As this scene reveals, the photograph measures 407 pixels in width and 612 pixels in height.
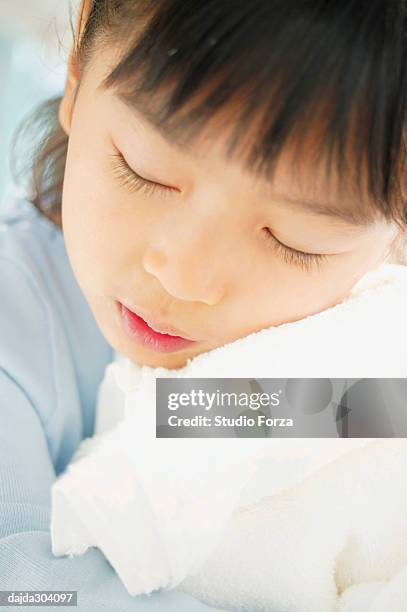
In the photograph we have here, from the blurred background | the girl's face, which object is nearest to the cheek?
the girl's face

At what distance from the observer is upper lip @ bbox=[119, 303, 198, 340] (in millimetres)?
427

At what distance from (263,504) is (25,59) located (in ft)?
2.04

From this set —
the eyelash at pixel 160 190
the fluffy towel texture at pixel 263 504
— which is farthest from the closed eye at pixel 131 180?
the fluffy towel texture at pixel 263 504

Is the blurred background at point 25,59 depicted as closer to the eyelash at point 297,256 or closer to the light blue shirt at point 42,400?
the light blue shirt at point 42,400

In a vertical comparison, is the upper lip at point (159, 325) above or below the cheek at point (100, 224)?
below

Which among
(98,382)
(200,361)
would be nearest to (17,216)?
(98,382)

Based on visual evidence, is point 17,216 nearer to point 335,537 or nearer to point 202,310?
point 202,310

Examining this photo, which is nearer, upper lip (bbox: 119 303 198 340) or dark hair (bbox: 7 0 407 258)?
dark hair (bbox: 7 0 407 258)

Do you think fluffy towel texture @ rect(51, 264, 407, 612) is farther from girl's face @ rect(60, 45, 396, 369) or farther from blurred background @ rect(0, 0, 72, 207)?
blurred background @ rect(0, 0, 72, 207)

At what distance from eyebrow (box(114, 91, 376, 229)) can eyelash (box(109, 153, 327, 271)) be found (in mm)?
26

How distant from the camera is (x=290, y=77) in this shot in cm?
33

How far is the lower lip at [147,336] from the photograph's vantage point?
45 cm

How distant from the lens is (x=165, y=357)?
0.46 metres

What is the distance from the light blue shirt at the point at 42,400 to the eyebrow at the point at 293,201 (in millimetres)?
219
